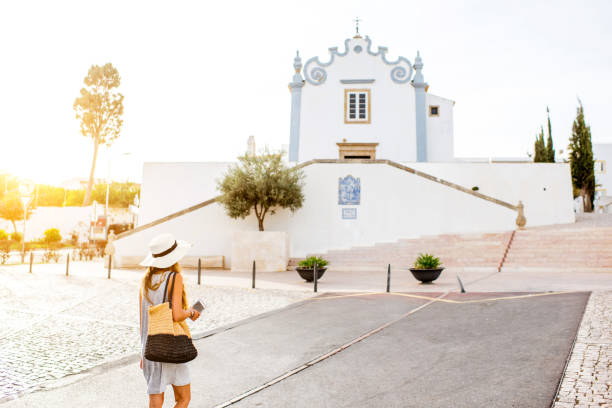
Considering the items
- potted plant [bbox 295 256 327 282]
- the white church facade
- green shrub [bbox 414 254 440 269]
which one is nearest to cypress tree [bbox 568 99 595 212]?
the white church facade

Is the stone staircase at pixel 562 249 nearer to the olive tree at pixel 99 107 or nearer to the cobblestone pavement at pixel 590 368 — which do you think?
the cobblestone pavement at pixel 590 368

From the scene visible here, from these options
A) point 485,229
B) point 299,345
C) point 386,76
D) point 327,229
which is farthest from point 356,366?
point 386,76

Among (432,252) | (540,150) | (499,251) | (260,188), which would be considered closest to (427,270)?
(432,252)

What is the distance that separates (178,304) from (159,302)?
163 mm

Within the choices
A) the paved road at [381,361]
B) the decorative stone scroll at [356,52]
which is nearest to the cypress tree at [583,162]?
the decorative stone scroll at [356,52]

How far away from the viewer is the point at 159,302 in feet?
13.4

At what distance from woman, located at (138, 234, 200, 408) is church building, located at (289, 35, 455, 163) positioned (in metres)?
25.2

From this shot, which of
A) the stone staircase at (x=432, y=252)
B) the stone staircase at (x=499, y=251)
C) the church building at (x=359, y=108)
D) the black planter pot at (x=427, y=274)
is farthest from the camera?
the church building at (x=359, y=108)

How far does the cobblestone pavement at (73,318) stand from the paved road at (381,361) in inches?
27.7

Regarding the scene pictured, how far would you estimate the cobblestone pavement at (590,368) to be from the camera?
5.00 metres

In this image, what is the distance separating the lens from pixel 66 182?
99375 mm

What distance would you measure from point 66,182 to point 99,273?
9008cm

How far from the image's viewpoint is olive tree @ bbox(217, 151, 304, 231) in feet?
67.6

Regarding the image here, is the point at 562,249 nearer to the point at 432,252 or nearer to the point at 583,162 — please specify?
the point at 432,252
